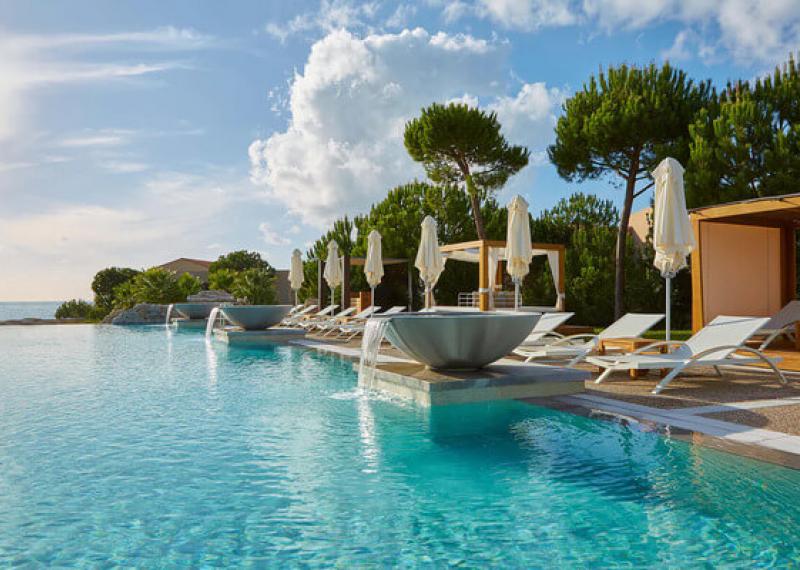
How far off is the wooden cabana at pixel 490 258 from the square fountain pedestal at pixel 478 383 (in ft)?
29.5

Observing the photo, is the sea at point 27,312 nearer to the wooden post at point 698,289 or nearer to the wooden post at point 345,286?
the wooden post at point 345,286

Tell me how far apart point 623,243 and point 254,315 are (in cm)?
1095

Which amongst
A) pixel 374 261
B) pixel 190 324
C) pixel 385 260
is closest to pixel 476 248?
pixel 374 261

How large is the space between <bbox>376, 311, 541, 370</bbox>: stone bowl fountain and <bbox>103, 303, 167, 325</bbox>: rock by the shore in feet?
60.0

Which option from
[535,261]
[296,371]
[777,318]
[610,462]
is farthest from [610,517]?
[535,261]

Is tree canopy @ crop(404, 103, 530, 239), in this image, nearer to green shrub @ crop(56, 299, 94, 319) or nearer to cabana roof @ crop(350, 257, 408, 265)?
cabana roof @ crop(350, 257, 408, 265)

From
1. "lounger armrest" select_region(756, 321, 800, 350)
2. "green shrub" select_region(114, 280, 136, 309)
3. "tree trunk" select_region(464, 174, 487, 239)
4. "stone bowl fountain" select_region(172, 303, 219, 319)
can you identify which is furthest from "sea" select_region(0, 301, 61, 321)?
"lounger armrest" select_region(756, 321, 800, 350)

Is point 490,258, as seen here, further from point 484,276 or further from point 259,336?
point 259,336

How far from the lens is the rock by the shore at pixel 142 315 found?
21594mm

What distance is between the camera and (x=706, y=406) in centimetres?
523

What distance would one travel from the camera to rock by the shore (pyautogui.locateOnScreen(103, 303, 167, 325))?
850 inches

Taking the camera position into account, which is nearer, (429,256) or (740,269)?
(740,269)

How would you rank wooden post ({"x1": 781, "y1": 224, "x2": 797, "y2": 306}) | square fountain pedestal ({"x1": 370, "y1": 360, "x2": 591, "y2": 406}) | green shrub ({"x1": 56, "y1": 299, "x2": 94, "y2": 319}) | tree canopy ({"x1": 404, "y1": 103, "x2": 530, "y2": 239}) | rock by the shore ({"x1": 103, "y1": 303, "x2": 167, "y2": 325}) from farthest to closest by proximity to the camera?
green shrub ({"x1": 56, "y1": 299, "x2": 94, "y2": 319})
rock by the shore ({"x1": 103, "y1": 303, "x2": 167, "y2": 325})
tree canopy ({"x1": 404, "y1": 103, "x2": 530, "y2": 239})
wooden post ({"x1": 781, "y1": 224, "x2": 797, "y2": 306})
square fountain pedestal ({"x1": 370, "y1": 360, "x2": 591, "y2": 406})

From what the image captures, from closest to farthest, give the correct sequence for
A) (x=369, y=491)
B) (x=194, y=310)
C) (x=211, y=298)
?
(x=369, y=491) < (x=194, y=310) < (x=211, y=298)
